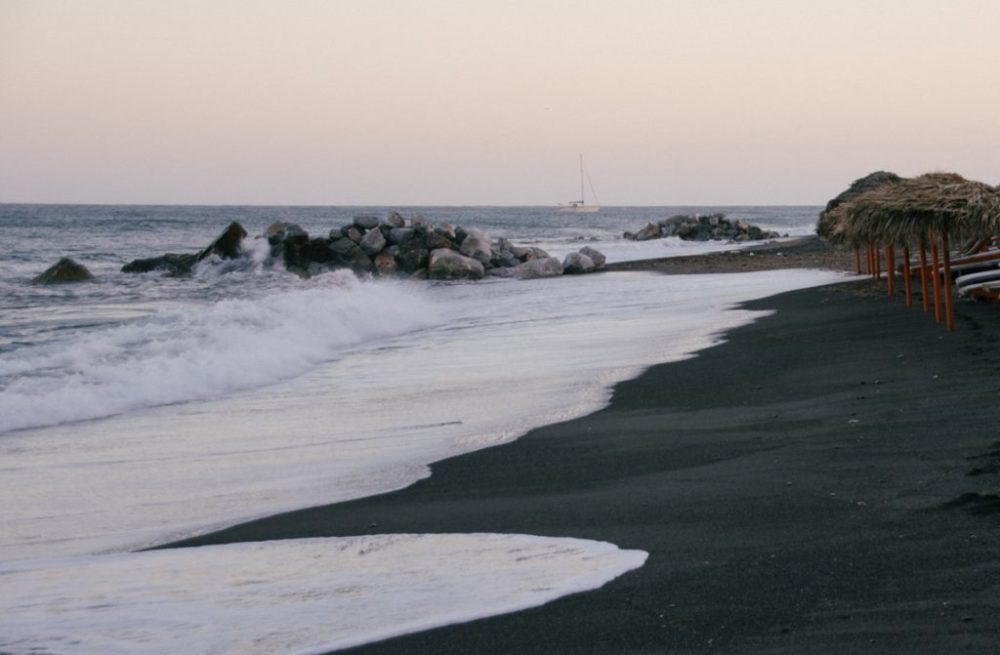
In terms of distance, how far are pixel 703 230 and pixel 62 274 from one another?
3571 cm

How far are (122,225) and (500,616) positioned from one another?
85.4 meters

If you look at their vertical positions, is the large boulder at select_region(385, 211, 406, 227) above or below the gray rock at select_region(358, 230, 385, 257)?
above

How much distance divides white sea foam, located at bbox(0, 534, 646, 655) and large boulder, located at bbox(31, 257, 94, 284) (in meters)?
30.1

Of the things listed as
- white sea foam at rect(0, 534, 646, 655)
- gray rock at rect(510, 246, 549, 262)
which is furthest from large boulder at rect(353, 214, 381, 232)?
white sea foam at rect(0, 534, 646, 655)

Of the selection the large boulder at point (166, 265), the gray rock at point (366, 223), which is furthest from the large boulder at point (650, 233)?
the large boulder at point (166, 265)

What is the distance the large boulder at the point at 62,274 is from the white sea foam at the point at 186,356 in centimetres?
1498

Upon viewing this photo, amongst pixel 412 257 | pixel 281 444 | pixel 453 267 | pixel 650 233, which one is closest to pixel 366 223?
pixel 412 257

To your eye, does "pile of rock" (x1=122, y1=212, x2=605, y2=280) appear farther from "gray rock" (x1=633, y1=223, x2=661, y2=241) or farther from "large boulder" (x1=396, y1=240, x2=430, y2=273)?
"gray rock" (x1=633, y1=223, x2=661, y2=241)

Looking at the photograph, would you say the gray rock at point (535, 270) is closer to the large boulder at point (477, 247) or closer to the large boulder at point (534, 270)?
the large boulder at point (534, 270)

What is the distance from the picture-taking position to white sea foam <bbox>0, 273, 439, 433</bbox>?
37.8 ft

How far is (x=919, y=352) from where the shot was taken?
35.5 ft

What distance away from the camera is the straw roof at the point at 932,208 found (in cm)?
1224

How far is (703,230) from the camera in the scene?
60.6 metres

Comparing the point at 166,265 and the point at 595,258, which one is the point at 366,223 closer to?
the point at 166,265
